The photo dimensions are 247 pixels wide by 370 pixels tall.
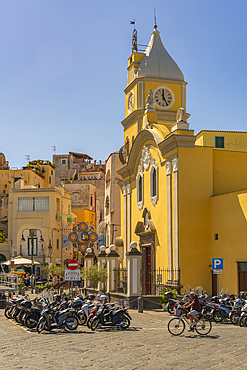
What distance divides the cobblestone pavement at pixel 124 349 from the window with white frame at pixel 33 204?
115 ft

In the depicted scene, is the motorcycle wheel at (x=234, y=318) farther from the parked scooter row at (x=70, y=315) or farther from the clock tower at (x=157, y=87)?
the clock tower at (x=157, y=87)

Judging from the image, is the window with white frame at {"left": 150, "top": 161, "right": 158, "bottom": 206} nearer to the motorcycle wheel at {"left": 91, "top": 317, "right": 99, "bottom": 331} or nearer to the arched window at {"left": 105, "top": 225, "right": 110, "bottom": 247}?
the motorcycle wheel at {"left": 91, "top": 317, "right": 99, "bottom": 331}

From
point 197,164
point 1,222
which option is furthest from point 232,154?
point 1,222

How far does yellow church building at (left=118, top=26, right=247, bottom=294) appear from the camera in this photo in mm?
21391

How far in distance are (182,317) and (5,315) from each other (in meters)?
8.76

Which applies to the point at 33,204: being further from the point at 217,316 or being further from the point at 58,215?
the point at 217,316

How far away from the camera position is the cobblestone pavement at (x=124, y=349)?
31.7ft

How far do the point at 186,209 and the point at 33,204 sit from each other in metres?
30.1

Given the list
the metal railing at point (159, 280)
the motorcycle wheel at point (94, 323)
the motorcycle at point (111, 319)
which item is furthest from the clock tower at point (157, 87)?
the motorcycle wheel at point (94, 323)

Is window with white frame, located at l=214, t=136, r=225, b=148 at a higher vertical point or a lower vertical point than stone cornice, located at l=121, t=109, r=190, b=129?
lower

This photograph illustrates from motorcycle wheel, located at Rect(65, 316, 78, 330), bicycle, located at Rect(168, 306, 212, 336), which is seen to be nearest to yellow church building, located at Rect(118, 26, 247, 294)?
bicycle, located at Rect(168, 306, 212, 336)

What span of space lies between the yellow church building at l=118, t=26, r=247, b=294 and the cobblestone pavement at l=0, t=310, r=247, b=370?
5.69m

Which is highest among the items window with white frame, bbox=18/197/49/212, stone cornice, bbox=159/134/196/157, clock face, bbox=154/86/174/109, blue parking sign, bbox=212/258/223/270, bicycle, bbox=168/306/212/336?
clock face, bbox=154/86/174/109

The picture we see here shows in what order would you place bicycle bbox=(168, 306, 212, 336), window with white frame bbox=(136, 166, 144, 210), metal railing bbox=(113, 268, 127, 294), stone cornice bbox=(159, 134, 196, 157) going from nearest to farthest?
bicycle bbox=(168, 306, 212, 336)
stone cornice bbox=(159, 134, 196, 157)
metal railing bbox=(113, 268, 127, 294)
window with white frame bbox=(136, 166, 144, 210)
